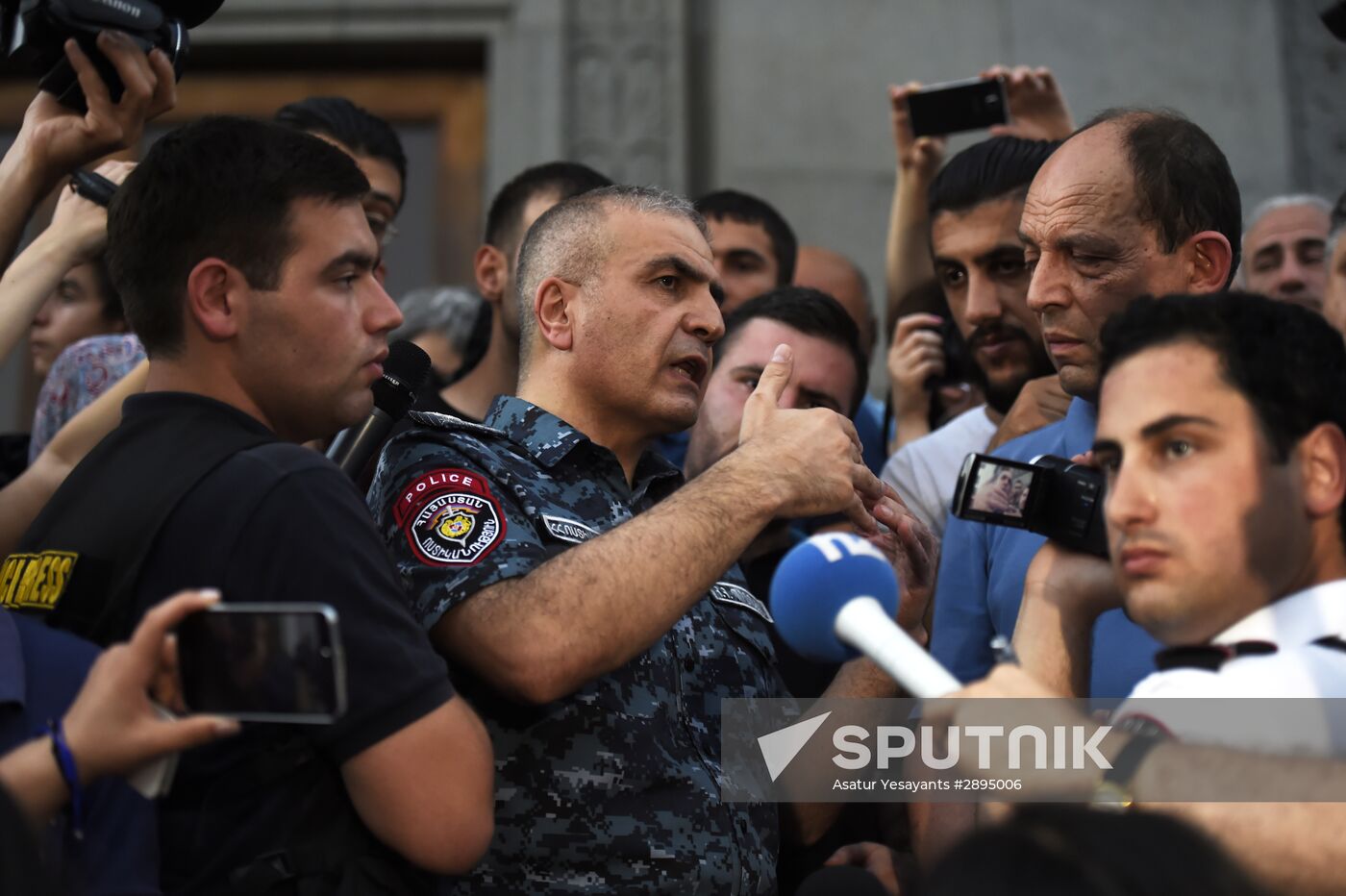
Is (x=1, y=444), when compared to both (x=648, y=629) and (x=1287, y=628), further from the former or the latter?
(x=1287, y=628)

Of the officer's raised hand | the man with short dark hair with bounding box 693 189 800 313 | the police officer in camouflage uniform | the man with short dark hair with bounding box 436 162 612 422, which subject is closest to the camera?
the police officer in camouflage uniform

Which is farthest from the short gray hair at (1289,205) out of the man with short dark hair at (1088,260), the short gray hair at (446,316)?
the short gray hair at (446,316)

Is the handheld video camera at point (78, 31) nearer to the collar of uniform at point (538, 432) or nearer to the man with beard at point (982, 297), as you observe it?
the collar of uniform at point (538, 432)

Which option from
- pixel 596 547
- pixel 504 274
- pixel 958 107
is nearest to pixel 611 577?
pixel 596 547

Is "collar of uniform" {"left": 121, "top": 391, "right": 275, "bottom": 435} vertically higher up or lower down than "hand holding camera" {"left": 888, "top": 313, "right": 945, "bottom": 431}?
higher up

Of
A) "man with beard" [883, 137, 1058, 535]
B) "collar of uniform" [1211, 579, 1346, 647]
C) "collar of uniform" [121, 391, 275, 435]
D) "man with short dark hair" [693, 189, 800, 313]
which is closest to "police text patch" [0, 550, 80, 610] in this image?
"collar of uniform" [121, 391, 275, 435]

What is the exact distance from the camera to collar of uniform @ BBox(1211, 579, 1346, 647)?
2100 millimetres

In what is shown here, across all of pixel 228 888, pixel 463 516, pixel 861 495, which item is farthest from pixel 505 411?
pixel 228 888

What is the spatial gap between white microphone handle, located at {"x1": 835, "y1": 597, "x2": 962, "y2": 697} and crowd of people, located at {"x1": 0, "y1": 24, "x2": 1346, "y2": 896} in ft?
0.47

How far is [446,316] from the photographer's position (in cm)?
514

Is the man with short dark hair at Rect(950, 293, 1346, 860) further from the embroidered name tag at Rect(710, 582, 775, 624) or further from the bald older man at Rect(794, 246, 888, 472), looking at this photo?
the bald older man at Rect(794, 246, 888, 472)

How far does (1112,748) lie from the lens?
2.01 meters

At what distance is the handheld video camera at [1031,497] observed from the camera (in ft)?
8.33

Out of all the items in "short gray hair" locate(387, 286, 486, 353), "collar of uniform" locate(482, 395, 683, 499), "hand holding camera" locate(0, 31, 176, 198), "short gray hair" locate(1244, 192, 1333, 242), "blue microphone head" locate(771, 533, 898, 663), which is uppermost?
"hand holding camera" locate(0, 31, 176, 198)
